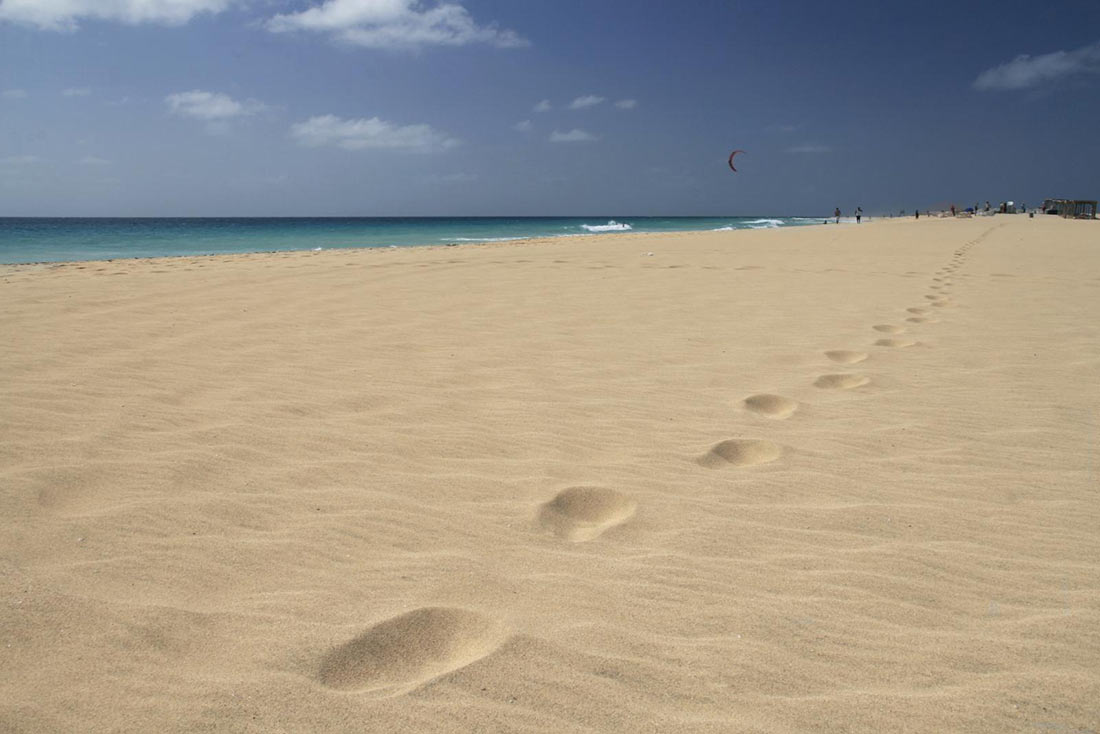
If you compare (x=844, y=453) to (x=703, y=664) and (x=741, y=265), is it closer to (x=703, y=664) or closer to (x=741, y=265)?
(x=703, y=664)

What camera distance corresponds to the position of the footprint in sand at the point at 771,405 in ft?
9.98

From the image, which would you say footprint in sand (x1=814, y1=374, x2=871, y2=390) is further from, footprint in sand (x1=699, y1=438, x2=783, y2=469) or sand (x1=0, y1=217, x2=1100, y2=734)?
footprint in sand (x1=699, y1=438, x2=783, y2=469)

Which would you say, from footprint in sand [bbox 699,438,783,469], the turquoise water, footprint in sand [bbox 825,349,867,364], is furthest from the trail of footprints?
the turquoise water

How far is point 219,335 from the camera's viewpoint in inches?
182

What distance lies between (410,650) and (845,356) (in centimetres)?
338

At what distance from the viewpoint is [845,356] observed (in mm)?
4066

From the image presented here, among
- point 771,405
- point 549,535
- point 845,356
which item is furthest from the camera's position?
point 845,356

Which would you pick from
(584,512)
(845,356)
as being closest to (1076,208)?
(845,356)

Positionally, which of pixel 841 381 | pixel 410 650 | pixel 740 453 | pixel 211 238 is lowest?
pixel 410 650

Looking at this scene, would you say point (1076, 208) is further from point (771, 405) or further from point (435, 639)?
point (435, 639)

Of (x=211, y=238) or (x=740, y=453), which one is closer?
(x=740, y=453)

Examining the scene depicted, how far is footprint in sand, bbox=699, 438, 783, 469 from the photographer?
2.51m

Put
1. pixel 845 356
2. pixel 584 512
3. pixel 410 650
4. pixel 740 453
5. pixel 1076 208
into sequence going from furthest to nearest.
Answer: pixel 1076 208 < pixel 845 356 < pixel 740 453 < pixel 584 512 < pixel 410 650

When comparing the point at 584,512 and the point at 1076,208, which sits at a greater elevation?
the point at 1076,208
